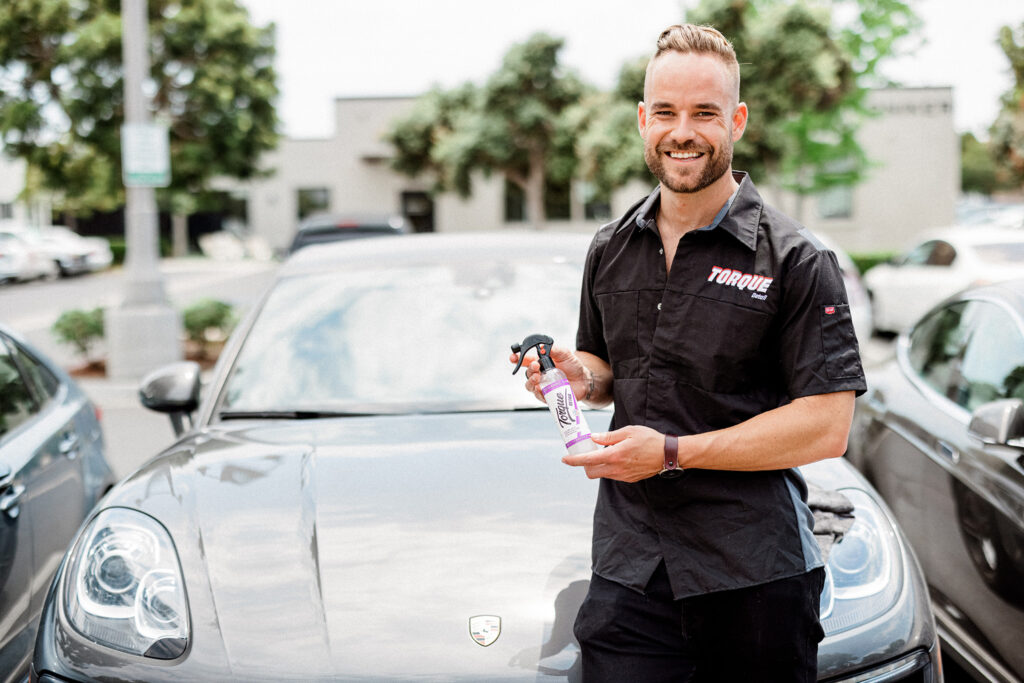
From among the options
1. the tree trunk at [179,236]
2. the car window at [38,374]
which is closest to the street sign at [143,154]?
the car window at [38,374]

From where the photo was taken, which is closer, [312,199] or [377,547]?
[377,547]

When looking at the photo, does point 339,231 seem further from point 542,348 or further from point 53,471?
point 542,348

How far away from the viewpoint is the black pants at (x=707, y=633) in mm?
2066

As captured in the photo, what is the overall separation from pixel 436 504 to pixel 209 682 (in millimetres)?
720

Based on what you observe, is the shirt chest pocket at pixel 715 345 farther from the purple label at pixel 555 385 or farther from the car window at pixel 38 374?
the car window at pixel 38 374

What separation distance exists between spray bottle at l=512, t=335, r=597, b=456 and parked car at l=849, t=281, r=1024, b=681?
1.93 metres

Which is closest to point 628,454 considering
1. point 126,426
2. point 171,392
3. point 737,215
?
point 737,215

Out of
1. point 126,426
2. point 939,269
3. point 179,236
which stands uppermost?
point 939,269

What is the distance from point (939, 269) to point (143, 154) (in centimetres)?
907

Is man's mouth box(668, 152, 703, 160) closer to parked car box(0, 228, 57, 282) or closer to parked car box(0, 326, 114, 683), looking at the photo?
parked car box(0, 326, 114, 683)

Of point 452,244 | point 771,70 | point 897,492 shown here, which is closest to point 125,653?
point 452,244

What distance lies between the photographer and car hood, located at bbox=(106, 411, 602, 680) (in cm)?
240

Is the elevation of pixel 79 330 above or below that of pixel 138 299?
below

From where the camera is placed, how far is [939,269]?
1267 cm
